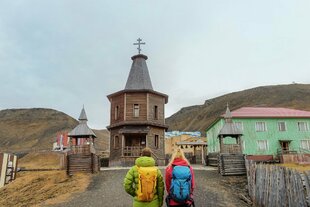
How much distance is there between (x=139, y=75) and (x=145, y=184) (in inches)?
1023

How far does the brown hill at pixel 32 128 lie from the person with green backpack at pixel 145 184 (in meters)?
66.7

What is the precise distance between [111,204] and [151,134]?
1664 cm

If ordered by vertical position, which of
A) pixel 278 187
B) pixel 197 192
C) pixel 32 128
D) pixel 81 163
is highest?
pixel 32 128

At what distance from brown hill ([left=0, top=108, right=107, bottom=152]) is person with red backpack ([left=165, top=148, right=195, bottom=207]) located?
67.1 meters

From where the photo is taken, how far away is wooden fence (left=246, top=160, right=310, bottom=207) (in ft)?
27.9

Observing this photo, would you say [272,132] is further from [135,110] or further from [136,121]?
[136,121]

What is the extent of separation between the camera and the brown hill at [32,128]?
260 feet

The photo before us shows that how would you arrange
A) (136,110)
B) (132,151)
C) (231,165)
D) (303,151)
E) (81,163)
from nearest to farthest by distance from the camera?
1. (231,165)
2. (81,163)
3. (132,151)
4. (136,110)
5. (303,151)

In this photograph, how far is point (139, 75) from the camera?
31.3m

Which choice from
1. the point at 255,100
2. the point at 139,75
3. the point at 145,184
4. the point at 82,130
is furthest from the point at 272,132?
the point at 255,100

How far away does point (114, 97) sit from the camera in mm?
31297

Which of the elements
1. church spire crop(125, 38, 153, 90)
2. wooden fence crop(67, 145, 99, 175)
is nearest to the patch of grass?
wooden fence crop(67, 145, 99, 175)

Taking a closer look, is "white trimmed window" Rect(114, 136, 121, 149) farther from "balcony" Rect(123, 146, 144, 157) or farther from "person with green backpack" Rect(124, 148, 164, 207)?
"person with green backpack" Rect(124, 148, 164, 207)

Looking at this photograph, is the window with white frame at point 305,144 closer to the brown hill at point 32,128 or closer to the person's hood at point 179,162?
the person's hood at point 179,162
